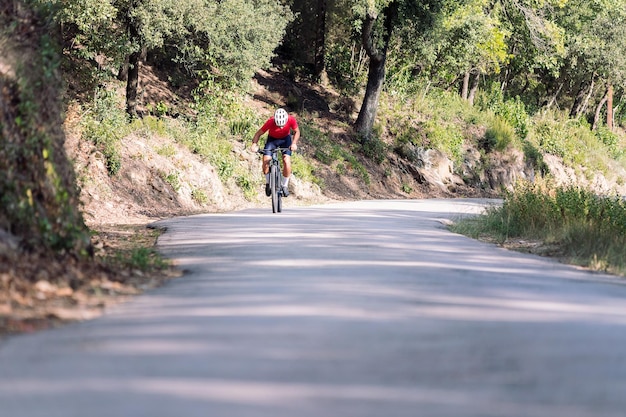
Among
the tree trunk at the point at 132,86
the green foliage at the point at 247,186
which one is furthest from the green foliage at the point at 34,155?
the tree trunk at the point at 132,86

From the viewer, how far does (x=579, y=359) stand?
5.82 meters

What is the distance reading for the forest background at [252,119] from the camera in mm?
9023

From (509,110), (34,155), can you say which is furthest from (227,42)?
(509,110)

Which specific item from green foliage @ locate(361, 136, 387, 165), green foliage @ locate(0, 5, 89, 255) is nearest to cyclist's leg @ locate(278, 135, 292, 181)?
green foliage @ locate(0, 5, 89, 255)

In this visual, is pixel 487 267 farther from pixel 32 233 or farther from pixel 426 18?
pixel 426 18

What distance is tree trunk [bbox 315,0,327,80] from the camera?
42.2 metres

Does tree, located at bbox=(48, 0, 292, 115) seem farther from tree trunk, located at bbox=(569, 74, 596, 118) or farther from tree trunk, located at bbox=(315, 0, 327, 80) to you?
tree trunk, located at bbox=(569, 74, 596, 118)

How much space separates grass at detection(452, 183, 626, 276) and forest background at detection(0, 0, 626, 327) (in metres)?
0.05

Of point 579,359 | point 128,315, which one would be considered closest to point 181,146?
point 128,315

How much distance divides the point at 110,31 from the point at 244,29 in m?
6.19

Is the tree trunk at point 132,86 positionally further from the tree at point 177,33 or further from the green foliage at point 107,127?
the green foliage at point 107,127

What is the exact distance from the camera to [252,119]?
99.8 ft

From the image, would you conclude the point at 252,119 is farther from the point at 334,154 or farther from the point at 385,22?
the point at 385,22

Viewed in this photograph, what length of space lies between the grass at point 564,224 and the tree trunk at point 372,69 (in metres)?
17.9
